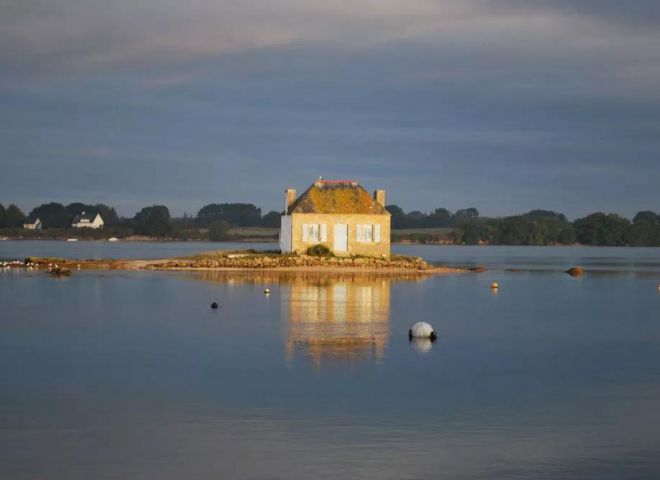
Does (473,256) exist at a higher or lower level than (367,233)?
lower

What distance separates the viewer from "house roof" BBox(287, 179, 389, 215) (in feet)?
196

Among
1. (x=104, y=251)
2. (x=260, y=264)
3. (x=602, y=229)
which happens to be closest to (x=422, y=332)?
(x=260, y=264)

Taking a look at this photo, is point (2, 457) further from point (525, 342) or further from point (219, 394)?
point (525, 342)

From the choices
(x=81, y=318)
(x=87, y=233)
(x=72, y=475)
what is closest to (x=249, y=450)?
(x=72, y=475)

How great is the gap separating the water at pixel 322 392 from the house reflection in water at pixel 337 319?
110 mm

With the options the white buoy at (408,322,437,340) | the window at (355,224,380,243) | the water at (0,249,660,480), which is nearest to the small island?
the window at (355,224,380,243)

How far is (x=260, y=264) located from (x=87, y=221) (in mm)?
133372

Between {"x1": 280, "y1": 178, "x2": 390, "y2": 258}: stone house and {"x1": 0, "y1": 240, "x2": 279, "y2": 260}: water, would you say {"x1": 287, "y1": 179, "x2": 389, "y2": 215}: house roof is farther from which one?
{"x1": 0, "y1": 240, "x2": 279, "y2": 260}: water

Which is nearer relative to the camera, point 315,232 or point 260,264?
point 315,232

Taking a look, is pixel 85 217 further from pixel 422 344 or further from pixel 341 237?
pixel 422 344

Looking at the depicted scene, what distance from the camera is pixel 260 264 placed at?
6131cm

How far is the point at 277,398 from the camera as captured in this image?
18.1 m

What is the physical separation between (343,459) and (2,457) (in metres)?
4.34

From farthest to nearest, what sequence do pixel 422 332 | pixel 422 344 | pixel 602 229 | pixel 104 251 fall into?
pixel 602 229 → pixel 104 251 → pixel 422 332 → pixel 422 344
